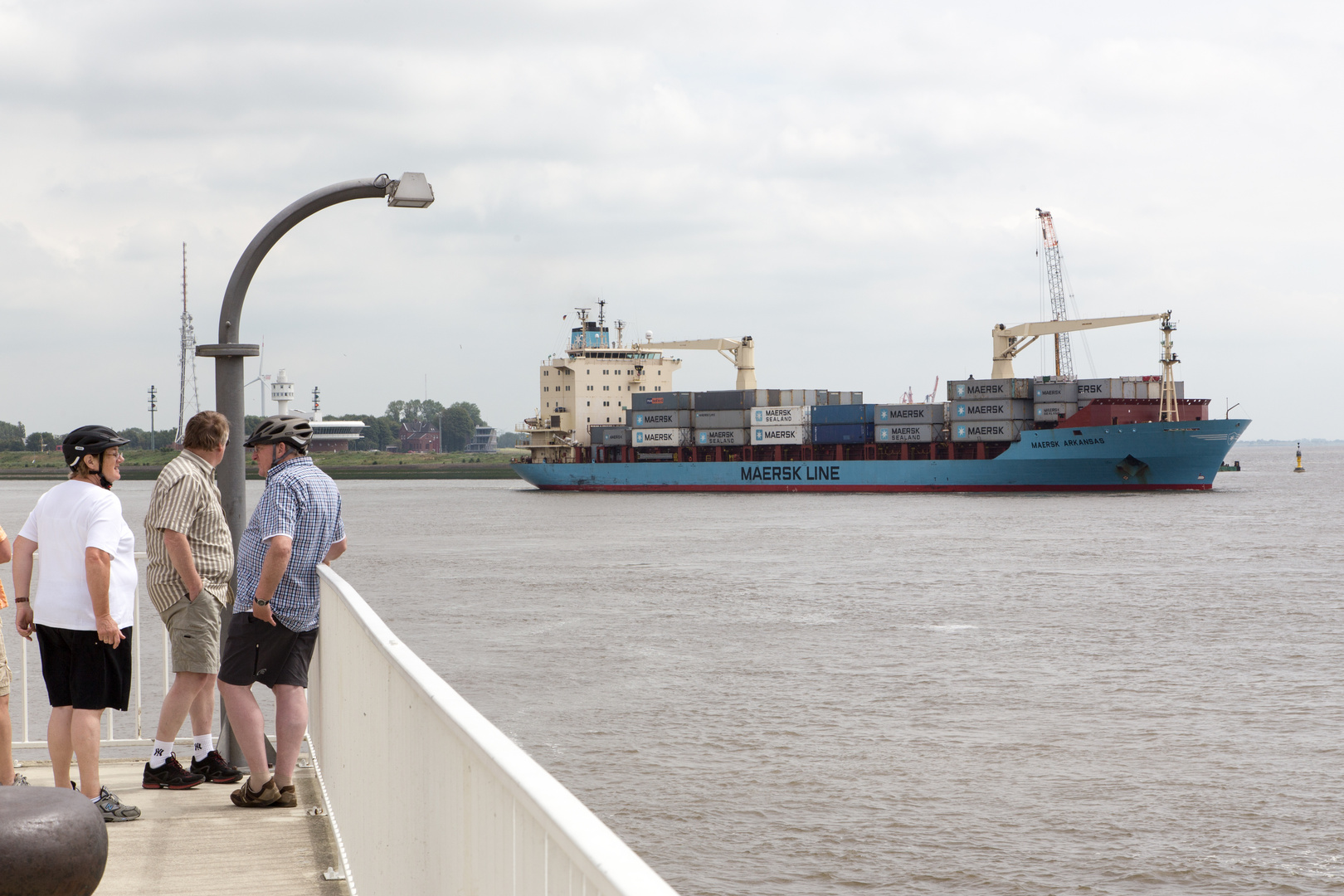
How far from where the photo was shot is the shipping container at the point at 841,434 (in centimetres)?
5728

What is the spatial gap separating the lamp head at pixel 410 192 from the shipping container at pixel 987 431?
49383 millimetres

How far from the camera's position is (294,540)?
4.58 metres

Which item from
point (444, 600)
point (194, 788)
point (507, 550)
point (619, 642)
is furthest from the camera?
point (507, 550)

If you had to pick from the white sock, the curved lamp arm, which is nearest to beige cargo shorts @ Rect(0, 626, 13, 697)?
the white sock

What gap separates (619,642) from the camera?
15820mm

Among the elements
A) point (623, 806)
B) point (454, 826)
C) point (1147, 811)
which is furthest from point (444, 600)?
point (454, 826)

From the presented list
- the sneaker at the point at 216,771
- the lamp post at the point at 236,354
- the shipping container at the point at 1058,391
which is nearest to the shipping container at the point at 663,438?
the shipping container at the point at 1058,391

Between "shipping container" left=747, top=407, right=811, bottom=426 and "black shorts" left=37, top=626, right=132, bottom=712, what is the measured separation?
180 feet

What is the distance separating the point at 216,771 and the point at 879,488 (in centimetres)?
5410

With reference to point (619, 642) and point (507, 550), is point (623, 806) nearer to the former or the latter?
point (619, 642)

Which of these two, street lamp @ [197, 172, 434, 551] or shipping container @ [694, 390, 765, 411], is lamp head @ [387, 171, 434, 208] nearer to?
street lamp @ [197, 172, 434, 551]

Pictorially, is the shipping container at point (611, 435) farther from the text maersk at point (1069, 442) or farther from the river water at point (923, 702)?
the river water at point (923, 702)

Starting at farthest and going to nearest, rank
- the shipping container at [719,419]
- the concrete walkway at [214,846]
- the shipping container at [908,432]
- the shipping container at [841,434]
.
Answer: the shipping container at [719,419], the shipping container at [841,434], the shipping container at [908,432], the concrete walkway at [214,846]

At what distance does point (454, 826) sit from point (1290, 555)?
98.0ft
